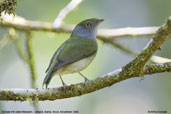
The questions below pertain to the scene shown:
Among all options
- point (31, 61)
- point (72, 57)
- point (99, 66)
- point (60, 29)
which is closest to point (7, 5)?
point (72, 57)

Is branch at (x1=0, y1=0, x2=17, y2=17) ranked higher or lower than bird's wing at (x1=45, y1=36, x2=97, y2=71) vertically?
higher

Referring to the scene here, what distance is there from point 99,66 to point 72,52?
4949mm

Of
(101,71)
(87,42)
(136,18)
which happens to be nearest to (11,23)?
(87,42)

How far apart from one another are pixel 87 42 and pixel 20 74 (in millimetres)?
5246

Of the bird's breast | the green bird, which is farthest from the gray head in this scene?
the bird's breast

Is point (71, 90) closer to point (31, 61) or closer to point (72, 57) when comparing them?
point (72, 57)

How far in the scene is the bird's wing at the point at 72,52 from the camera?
16.0 ft

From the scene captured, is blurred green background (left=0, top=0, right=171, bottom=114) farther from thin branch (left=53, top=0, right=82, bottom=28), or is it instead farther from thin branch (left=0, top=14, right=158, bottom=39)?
thin branch (left=53, top=0, right=82, bottom=28)

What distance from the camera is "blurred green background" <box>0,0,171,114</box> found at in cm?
948

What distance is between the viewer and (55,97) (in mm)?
4340

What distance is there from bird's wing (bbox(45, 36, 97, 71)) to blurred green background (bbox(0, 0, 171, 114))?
11.1ft

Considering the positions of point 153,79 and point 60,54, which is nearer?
point 60,54

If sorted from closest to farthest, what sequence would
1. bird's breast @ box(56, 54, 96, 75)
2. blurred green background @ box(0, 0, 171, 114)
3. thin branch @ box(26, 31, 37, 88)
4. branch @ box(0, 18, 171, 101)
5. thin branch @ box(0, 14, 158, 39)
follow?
branch @ box(0, 18, 171, 101), bird's breast @ box(56, 54, 96, 75), thin branch @ box(26, 31, 37, 88), thin branch @ box(0, 14, 158, 39), blurred green background @ box(0, 0, 171, 114)

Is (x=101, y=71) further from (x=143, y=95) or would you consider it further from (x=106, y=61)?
(x=143, y=95)
